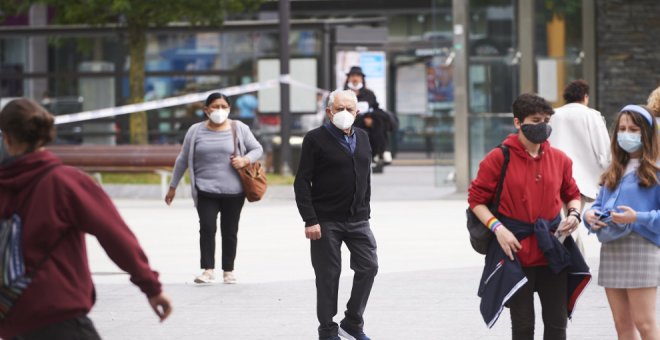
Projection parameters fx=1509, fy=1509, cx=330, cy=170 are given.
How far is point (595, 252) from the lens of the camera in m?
13.9

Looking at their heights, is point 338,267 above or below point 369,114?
below

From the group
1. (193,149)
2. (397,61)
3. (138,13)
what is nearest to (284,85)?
(138,13)

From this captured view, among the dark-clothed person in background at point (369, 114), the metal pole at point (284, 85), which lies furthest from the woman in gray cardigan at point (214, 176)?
the metal pole at point (284, 85)

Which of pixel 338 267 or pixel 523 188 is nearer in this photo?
pixel 523 188

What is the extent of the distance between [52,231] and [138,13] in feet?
70.4

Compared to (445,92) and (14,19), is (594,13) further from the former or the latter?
(14,19)

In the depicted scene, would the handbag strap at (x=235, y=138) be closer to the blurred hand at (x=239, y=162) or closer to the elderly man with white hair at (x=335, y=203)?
the blurred hand at (x=239, y=162)

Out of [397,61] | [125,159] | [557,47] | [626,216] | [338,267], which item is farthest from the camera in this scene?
[397,61]

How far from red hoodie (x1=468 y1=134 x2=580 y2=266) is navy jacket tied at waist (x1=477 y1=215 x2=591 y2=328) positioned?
0.05m

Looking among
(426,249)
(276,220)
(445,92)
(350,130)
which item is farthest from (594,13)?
(350,130)

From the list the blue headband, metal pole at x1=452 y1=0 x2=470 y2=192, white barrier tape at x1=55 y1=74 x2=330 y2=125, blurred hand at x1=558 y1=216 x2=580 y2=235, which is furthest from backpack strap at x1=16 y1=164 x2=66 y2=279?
white barrier tape at x1=55 y1=74 x2=330 y2=125

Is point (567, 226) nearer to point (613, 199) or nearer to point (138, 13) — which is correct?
point (613, 199)

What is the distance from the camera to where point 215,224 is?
11953mm

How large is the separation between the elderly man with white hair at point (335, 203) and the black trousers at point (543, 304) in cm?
209
